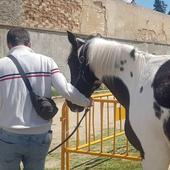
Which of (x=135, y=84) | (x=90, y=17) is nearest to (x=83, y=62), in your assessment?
(x=135, y=84)

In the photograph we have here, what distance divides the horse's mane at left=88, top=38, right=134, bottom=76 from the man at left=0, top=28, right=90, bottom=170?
462 millimetres

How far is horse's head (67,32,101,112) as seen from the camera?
13.2 ft

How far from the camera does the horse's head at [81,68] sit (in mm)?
4031

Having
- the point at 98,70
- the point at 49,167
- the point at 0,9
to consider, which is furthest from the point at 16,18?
the point at 98,70

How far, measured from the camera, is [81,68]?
4051 mm

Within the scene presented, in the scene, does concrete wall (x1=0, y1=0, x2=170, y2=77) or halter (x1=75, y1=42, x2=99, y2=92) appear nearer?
halter (x1=75, y1=42, x2=99, y2=92)

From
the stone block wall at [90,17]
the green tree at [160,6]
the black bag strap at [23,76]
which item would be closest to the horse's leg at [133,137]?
the black bag strap at [23,76]

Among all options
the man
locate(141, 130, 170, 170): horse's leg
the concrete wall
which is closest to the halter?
the man

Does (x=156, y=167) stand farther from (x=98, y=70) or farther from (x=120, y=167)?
(x=120, y=167)

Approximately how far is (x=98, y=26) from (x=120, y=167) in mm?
16098

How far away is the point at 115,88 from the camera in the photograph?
12.9ft

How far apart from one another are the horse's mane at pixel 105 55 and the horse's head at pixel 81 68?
0.07m

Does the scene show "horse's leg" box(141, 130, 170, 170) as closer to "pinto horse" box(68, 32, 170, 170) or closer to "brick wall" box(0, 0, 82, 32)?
"pinto horse" box(68, 32, 170, 170)

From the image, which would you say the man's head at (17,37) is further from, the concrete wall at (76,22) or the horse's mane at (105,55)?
the concrete wall at (76,22)
